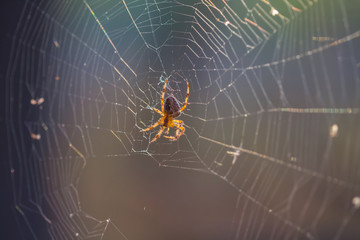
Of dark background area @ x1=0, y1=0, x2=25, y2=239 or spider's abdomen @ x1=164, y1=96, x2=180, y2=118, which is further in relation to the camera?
spider's abdomen @ x1=164, y1=96, x2=180, y2=118

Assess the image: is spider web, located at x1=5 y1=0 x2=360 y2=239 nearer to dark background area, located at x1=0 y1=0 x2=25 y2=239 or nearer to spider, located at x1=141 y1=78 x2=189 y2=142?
dark background area, located at x1=0 y1=0 x2=25 y2=239

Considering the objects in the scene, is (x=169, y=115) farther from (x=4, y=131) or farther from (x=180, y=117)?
(x=4, y=131)

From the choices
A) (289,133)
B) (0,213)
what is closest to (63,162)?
(0,213)

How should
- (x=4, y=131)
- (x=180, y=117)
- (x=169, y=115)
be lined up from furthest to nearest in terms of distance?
(x=180, y=117)
(x=169, y=115)
(x=4, y=131)

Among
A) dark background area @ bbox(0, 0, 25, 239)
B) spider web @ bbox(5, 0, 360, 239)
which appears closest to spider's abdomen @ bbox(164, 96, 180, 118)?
spider web @ bbox(5, 0, 360, 239)

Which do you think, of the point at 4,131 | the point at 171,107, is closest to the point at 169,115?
the point at 171,107

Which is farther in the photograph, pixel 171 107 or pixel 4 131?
pixel 171 107
